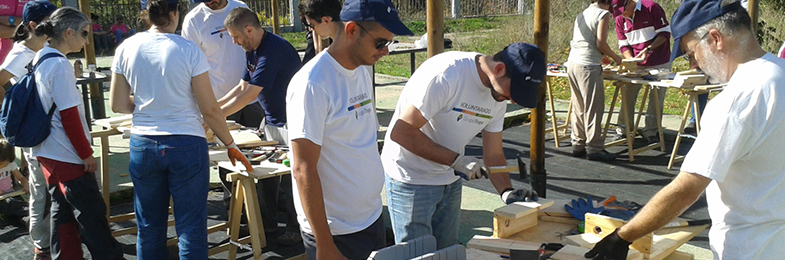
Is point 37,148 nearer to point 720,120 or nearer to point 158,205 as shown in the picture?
point 158,205

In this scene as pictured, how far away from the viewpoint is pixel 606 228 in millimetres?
2957

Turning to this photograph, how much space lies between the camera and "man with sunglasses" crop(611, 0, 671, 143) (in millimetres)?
7156

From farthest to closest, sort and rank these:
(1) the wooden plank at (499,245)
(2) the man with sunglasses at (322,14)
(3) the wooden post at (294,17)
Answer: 1. (3) the wooden post at (294,17)
2. (2) the man with sunglasses at (322,14)
3. (1) the wooden plank at (499,245)

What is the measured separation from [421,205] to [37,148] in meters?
2.37

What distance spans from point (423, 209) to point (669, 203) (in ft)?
4.02

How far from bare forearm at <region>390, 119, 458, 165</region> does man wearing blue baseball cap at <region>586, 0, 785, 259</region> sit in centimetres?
93

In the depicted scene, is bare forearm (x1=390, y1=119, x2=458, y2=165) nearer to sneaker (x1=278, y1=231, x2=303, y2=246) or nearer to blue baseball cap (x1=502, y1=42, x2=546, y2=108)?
blue baseball cap (x1=502, y1=42, x2=546, y2=108)

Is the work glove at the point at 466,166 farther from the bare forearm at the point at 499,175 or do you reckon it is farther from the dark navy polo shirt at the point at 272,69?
the dark navy polo shirt at the point at 272,69

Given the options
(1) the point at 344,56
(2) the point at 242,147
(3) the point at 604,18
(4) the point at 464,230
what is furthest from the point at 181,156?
(3) the point at 604,18

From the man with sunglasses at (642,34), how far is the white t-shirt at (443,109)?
4465mm

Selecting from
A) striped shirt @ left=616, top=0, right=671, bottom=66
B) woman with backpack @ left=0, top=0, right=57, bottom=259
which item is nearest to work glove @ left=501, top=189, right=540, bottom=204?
woman with backpack @ left=0, top=0, right=57, bottom=259

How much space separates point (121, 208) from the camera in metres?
5.71

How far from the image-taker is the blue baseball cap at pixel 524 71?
2.86m

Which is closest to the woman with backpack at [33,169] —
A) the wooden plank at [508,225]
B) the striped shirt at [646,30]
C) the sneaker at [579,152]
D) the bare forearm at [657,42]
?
the wooden plank at [508,225]
